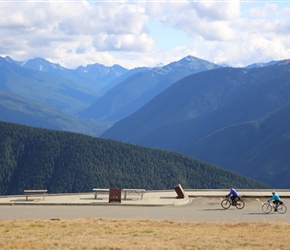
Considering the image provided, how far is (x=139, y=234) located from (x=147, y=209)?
1236 cm

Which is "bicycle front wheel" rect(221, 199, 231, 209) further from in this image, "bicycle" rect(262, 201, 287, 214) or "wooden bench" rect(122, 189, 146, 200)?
"wooden bench" rect(122, 189, 146, 200)

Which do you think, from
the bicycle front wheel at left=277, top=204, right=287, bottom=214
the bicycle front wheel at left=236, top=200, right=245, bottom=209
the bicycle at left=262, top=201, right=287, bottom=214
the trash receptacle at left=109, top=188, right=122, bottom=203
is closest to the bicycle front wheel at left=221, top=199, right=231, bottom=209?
the bicycle front wheel at left=236, top=200, right=245, bottom=209

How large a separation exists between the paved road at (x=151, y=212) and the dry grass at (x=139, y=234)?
3.42m

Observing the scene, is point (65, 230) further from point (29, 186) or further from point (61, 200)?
point (29, 186)

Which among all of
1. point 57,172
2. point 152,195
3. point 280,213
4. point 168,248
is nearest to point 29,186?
point 57,172

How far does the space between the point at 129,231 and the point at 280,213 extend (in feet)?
42.9

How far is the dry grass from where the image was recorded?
2134 centimetres

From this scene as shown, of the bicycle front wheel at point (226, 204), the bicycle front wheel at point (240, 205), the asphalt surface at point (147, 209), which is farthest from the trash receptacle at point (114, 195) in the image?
the bicycle front wheel at point (240, 205)

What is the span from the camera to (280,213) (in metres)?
35.0

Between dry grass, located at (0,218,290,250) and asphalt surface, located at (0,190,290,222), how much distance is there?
350 cm

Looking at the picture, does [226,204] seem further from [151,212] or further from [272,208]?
[151,212]

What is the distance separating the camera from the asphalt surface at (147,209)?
32812 mm

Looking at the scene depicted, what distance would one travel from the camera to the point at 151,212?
35031 millimetres

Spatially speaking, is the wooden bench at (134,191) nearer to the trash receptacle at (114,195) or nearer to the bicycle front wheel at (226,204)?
the trash receptacle at (114,195)
